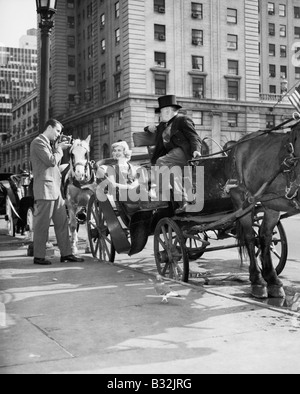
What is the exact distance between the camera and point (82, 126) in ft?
149

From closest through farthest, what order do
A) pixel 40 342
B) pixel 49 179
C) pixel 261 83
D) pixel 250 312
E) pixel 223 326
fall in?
pixel 40 342 < pixel 223 326 < pixel 250 312 < pixel 49 179 < pixel 261 83

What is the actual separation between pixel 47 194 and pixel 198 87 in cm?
3668

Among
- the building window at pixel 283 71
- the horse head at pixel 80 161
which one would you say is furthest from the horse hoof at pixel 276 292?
the building window at pixel 283 71

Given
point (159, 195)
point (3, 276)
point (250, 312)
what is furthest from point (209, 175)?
point (3, 276)

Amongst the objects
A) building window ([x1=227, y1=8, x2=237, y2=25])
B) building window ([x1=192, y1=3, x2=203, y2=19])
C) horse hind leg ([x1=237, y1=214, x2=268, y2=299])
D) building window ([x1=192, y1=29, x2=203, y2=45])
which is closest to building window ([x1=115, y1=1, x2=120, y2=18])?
building window ([x1=192, y1=29, x2=203, y2=45])

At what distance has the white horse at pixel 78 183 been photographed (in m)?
9.63

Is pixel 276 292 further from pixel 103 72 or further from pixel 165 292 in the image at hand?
pixel 103 72

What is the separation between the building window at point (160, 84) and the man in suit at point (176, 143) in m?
35.6

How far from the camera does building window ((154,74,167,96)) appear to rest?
42781mm

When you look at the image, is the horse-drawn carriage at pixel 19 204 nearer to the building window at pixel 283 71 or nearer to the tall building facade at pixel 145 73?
the tall building facade at pixel 145 73

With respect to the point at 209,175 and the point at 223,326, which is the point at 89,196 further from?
the point at 223,326

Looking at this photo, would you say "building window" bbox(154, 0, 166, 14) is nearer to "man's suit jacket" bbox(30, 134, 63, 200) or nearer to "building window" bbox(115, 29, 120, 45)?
"building window" bbox(115, 29, 120, 45)

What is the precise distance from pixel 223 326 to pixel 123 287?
2.08m

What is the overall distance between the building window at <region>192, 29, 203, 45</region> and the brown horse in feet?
86.9
